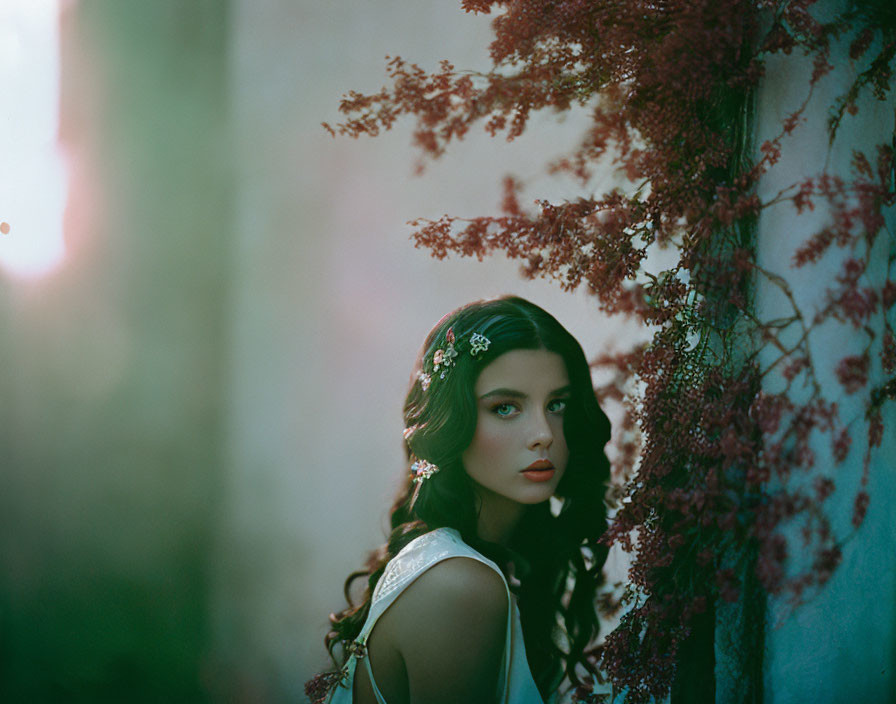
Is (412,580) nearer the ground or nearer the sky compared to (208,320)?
nearer the ground

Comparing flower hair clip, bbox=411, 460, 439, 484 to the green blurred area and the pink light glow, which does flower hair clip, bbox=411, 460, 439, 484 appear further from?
the pink light glow

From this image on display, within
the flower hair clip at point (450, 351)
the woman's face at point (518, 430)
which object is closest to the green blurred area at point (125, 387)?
the flower hair clip at point (450, 351)

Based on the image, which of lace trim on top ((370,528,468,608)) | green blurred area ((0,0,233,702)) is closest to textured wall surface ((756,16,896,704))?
lace trim on top ((370,528,468,608))

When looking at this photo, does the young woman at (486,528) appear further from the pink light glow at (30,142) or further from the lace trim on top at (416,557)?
the pink light glow at (30,142)

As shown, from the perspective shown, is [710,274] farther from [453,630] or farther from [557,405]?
[453,630]

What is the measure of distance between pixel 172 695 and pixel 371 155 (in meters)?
2.16

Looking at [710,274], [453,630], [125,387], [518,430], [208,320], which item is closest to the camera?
[453,630]

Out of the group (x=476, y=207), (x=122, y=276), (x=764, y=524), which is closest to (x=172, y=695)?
(x=122, y=276)

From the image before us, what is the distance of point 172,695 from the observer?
2855 mm

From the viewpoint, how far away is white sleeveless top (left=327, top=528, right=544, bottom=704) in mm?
1628

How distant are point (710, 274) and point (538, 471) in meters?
0.60

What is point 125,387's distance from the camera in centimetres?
282

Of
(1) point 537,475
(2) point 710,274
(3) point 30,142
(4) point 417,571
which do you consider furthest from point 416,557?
(3) point 30,142

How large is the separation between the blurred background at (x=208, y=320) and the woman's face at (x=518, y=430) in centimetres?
65
